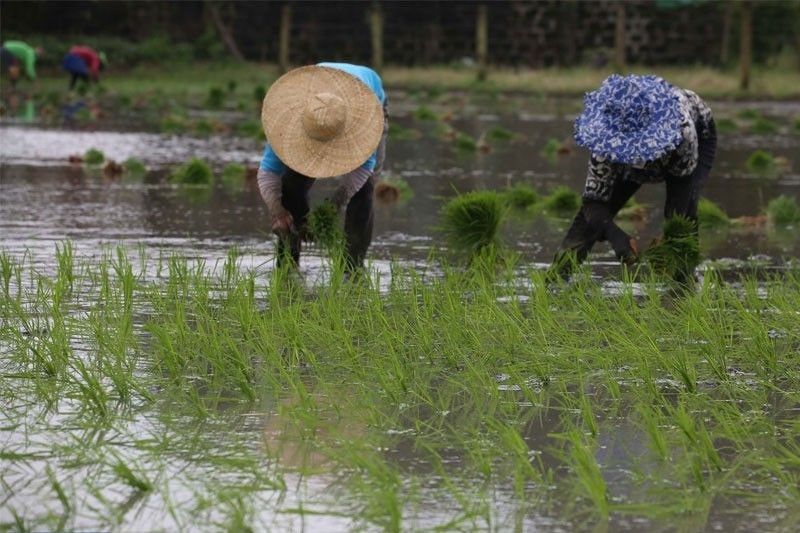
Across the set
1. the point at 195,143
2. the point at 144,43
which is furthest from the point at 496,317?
the point at 144,43

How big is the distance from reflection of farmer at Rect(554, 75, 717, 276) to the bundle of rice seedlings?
0.14 meters

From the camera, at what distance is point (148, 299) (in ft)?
27.7

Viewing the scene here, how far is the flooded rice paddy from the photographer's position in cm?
503

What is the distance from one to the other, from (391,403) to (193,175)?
32.6ft

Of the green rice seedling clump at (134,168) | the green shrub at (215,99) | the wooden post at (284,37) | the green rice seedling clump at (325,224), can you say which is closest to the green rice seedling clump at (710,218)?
the green rice seedling clump at (325,224)

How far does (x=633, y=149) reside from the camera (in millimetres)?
8711

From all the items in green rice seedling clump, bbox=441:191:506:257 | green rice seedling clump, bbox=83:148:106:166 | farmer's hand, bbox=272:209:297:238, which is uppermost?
farmer's hand, bbox=272:209:297:238

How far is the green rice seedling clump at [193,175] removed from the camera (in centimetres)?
1599

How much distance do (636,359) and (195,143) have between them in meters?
15.6

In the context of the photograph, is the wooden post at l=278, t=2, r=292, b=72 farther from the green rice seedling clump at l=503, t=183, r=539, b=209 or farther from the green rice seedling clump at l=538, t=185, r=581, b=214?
the green rice seedling clump at l=538, t=185, r=581, b=214

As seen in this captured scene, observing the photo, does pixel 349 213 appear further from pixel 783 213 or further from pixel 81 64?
pixel 81 64

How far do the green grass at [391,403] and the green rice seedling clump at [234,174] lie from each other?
7.37m

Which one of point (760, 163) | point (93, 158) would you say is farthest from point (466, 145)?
point (93, 158)

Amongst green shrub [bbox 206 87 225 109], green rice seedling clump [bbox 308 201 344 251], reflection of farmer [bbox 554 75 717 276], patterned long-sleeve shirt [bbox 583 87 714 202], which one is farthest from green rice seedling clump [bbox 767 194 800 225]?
green shrub [bbox 206 87 225 109]
